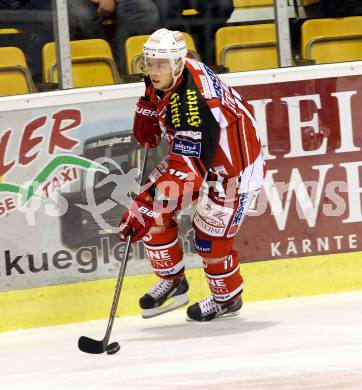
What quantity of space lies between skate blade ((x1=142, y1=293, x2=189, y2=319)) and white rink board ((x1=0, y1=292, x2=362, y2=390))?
95 millimetres

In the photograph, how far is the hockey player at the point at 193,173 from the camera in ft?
16.2

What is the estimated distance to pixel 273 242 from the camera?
598 centimetres

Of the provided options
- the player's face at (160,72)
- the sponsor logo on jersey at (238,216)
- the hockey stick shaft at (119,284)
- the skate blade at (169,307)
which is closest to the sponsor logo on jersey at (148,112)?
the hockey stick shaft at (119,284)

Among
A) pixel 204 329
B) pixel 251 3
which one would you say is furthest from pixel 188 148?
pixel 251 3

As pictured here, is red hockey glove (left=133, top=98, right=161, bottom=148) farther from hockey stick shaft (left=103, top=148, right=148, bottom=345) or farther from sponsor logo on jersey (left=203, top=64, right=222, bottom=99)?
sponsor logo on jersey (left=203, top=64, right=222, bottom=99)

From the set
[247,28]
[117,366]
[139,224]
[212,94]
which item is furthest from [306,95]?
[117,366]

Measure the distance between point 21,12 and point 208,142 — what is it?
1299 millimetres

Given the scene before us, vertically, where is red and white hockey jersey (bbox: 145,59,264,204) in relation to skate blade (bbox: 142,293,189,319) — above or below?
above

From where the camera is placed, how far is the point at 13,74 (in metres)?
5.69

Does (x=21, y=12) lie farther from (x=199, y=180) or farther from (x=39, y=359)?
(x=39, y=359)

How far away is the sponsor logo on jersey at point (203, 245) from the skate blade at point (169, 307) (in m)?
0.27

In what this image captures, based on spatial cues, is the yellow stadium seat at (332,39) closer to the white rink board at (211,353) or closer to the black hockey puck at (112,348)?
the white rink board at (211,353)

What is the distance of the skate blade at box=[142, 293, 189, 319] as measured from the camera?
18.0 ft

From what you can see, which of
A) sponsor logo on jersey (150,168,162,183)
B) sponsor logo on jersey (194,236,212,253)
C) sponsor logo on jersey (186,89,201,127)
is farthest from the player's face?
sponsor logo on jersey (194,236,212,253)
